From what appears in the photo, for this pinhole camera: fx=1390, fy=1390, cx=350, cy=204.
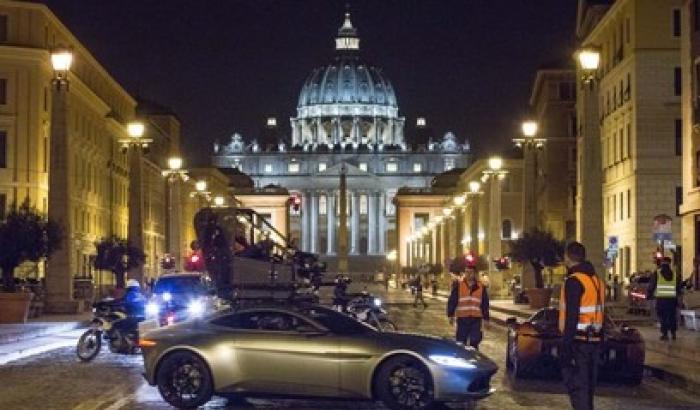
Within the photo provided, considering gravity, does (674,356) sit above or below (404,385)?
below

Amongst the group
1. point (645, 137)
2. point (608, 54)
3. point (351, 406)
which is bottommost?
point (351, 406)

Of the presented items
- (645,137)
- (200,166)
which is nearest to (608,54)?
(645,137)

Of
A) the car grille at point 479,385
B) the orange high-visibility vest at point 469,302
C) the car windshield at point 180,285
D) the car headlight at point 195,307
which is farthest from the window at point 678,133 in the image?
the car grille at point 479,385

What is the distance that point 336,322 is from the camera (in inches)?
677

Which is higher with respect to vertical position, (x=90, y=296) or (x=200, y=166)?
(x=200, y=166)

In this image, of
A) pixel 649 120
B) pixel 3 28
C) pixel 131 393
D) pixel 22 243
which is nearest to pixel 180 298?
pixel 22 243

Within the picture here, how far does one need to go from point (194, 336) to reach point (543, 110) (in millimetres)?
89487

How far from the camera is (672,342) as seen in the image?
2903 cm

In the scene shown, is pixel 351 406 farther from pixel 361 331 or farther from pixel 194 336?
pixel 194 336

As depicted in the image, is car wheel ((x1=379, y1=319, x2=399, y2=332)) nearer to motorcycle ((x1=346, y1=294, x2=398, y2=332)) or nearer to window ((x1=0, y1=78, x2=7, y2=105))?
motorcycle ((x1=346, y1=294, x2=398, y2=332))

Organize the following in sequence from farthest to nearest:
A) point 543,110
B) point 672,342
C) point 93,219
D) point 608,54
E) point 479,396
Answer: point 543,110, point 93,219, point 608,54, point 672,342, point 479,396

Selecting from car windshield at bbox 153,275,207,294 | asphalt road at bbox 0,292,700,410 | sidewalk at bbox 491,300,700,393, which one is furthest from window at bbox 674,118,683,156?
asphalt road at bbox 0,292,700,410

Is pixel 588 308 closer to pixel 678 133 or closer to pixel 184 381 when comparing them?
pixel 184 381

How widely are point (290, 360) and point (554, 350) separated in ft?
17.9
